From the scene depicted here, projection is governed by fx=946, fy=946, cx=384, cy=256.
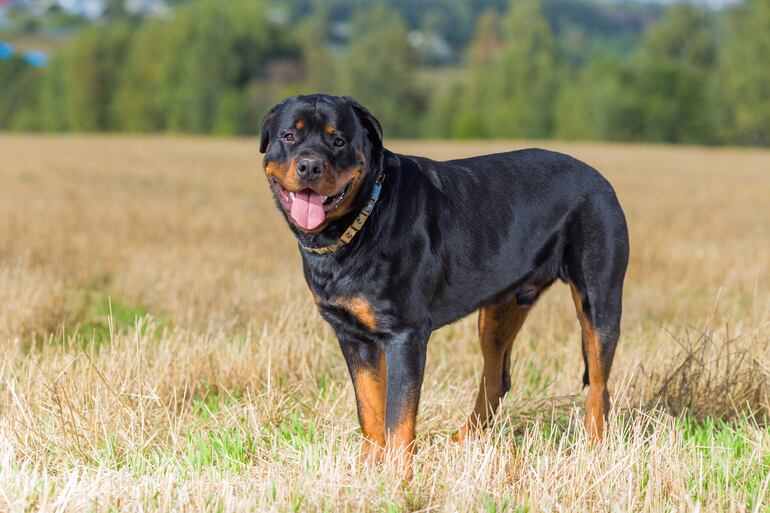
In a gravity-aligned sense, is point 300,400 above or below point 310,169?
below

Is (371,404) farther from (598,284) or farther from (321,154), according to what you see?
(598,284)

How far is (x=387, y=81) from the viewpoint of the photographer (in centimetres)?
6988

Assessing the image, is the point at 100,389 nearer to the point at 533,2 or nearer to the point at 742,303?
the point at 742,303

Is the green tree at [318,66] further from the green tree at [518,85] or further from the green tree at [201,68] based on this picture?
the green tree at [518,85]

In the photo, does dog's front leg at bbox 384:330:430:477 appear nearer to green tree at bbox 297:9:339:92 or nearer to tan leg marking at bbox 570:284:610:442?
tan leg marking at bbox 570:284:610:442

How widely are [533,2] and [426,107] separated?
11.3 metres

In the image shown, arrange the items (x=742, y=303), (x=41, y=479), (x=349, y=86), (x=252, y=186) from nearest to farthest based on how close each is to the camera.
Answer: (x=41, y=479), (x=742, y=303), (x=252, y=186), (x=349, y=86)

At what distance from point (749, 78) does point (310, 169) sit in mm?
59050

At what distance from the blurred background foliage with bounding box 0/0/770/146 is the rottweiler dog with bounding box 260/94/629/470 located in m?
57.2

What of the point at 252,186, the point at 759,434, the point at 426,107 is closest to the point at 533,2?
the point at 426,107

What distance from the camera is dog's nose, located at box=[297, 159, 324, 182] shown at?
11.7 feet

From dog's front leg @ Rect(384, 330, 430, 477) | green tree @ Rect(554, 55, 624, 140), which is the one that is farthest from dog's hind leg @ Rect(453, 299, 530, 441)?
green tree @ Rect(554, 55, 624, 140)

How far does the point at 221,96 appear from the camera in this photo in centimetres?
7150

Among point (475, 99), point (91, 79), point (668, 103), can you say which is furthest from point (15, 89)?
point (668, 103)
